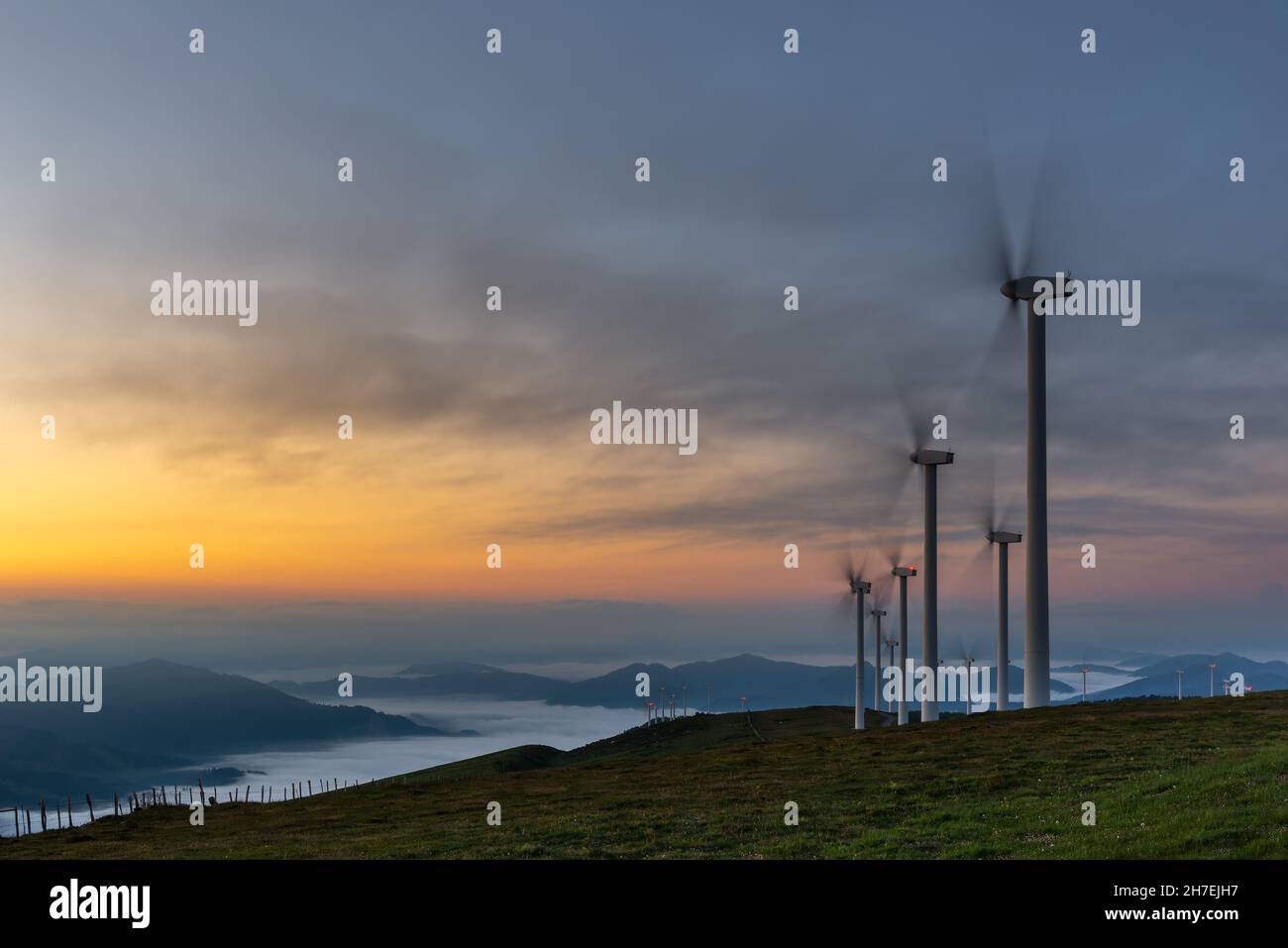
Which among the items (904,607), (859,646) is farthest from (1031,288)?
(859,646)

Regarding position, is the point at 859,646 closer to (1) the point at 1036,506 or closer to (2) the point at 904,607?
(2) the point at 904,607

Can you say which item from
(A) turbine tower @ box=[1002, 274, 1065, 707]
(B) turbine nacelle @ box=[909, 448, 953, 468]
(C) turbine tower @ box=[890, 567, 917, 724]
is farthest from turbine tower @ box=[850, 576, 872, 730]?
(A) turbine tower @ box=[1002, 274, 1065, 707]

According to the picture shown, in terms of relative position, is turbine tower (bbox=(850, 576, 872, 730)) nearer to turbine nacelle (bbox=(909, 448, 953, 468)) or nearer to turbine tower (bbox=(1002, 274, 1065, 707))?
turbine nacelle (bbox=(909, 448, 953, 468))

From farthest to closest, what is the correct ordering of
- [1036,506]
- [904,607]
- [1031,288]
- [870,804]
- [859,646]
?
[859,646] < [904,607] < [1031,288] < [1036,506] < [870,804]

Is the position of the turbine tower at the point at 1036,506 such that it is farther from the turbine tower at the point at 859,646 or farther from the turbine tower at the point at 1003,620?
the turbine tower at the point at 859,646
